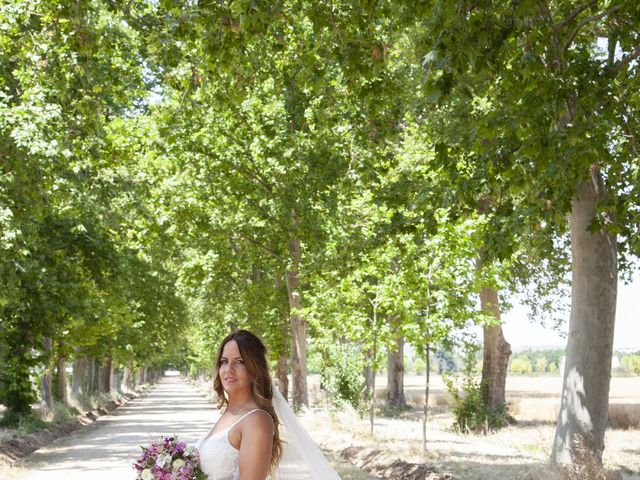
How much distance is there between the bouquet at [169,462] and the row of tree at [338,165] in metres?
4.47

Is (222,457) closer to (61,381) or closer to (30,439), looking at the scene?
(30,439)

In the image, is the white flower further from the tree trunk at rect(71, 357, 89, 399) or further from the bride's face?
the tree trunk at rect(71, 357, 89, 399)

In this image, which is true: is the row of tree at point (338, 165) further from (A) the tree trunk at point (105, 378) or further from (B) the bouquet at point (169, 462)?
(A) the tree trunk at point (105, 378)

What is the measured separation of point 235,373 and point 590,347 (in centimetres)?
966

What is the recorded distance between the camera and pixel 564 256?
104 ft

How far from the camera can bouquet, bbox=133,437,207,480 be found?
5617mm

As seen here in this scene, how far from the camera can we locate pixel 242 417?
5.43 meters

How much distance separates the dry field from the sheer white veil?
25.0 feet

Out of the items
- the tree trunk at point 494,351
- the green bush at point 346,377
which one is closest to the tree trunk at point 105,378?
the green bush at point 346,377

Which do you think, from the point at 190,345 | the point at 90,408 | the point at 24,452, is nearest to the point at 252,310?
the point at 90,408

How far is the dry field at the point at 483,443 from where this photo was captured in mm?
16542

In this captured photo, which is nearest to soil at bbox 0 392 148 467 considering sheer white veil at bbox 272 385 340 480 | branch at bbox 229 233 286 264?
branch at bbox 229 233 286 264

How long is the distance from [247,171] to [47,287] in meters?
10.4

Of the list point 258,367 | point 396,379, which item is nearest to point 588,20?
point 258,367
